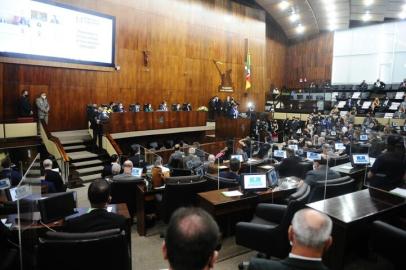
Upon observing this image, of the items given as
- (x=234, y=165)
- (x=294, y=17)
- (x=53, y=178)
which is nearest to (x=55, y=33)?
(x=53, y=178)

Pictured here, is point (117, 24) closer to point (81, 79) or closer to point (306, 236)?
point (81, 79)

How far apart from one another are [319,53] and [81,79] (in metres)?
15.0

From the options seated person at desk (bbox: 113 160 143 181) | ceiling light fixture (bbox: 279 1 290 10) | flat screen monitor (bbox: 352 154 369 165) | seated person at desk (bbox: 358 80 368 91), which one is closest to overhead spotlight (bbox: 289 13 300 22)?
ceiling light fixture (bbox: 279 1 290 10)

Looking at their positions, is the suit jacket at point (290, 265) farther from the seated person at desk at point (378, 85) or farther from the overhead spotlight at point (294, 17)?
the overhead spotlight at point (294, 17)

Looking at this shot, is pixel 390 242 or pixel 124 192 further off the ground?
pixel 390 242

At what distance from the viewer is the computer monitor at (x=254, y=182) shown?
387 centimetres

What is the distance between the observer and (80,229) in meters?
2.44

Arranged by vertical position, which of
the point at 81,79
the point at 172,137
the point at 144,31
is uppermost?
the point at 144,31

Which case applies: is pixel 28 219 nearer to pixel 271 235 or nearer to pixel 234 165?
pixel 271 235

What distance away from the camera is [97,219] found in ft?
8.15

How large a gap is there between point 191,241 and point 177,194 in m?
2.84

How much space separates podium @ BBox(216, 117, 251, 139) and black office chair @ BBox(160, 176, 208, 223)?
8.43 meters

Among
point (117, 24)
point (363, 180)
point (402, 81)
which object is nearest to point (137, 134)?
point (117, 24)

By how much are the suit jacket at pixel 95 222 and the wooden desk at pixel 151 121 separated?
299 inches
